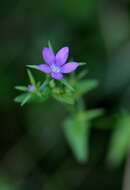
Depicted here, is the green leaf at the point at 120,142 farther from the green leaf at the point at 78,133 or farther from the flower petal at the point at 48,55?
the flower petal at the point at 48,55

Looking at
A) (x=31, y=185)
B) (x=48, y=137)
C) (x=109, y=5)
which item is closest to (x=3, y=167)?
(x=31, y=185)

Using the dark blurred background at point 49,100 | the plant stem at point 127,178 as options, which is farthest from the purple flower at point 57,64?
the plant stem at point 127,178

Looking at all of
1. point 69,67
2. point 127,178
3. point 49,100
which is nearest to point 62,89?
point 69,67

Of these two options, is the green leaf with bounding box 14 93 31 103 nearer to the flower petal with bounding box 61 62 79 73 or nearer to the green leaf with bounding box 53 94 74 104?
the green leaf with bounding box 53 94 74 104

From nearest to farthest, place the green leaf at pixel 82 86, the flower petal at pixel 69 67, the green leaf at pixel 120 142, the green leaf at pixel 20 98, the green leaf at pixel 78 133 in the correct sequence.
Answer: the flower petal at pixel 69 67 → the green leaf at pixel 20 98 → the green leaf at pixel 82 86 → the green leaf at pixel 78 133 → the green leaf at pixel 120 142

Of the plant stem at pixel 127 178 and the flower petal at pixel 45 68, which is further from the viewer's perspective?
the plant stem at pixel 127 178
